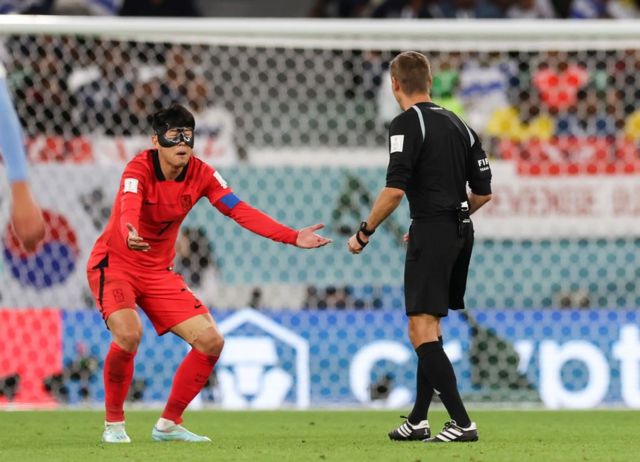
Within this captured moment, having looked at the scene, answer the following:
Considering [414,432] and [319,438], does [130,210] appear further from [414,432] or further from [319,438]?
[414,432]

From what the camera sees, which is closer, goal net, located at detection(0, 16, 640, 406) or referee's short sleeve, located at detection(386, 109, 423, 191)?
referee's short sleeve, located at detection(386, 109, 423, 191)

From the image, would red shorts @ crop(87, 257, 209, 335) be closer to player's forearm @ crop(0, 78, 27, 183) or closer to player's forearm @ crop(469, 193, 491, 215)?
player's forearm @ crop(469, 193, 491, 215)

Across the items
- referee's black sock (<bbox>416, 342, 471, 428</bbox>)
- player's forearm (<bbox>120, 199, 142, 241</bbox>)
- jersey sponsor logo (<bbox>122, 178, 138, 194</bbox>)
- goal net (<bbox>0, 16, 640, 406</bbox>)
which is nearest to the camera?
referee's black sock (<bbox>416, 342, 471, 428</bbox>)

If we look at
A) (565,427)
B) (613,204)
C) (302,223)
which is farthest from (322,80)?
(565,427)

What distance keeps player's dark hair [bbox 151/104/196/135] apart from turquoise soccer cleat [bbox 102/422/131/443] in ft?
5.01

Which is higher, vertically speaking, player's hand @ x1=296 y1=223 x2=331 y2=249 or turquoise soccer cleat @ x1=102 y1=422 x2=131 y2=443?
player's hand @ x1=296 y1=223 x2=331 y2=249

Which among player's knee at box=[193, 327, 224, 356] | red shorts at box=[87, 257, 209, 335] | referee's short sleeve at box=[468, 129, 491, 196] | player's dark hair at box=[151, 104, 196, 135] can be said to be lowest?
player's knee at box=[193, 327, 224, 356]

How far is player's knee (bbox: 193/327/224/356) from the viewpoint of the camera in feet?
24.1

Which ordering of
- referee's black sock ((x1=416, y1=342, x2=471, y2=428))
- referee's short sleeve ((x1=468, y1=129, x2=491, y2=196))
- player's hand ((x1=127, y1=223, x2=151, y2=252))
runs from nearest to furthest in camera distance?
player's hand ((x1=127, y1=223, x2=151, y2=252))
referee's black sock ((x1=416, y1=342, x2=471, y2=428))
referee's short sleeve ((x1=468, y1=129, x2=491, y2=196))

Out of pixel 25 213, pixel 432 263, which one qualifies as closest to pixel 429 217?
pixel 432 263

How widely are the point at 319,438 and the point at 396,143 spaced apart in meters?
1.78

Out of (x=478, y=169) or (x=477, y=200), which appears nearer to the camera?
(x=478, y=169)

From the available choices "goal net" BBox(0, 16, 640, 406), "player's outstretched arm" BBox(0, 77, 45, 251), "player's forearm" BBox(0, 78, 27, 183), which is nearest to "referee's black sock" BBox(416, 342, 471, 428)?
"player's outstretched arm" BBox(0, 77, 45, 251)

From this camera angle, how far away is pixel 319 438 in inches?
308
